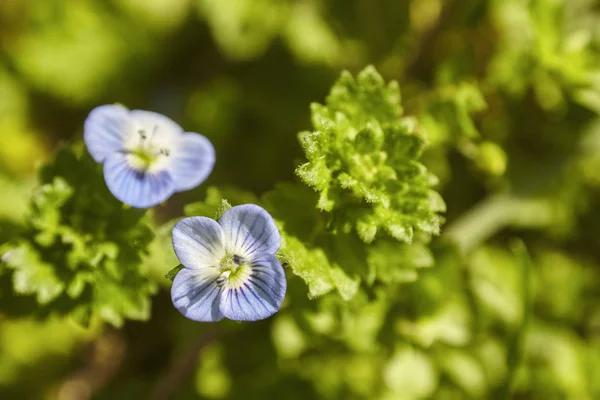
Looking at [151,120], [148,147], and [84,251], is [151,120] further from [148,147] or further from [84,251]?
[84,251]

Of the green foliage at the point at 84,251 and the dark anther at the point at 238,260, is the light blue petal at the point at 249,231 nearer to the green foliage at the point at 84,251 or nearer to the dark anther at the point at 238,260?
the dark anther at the point at 238,260

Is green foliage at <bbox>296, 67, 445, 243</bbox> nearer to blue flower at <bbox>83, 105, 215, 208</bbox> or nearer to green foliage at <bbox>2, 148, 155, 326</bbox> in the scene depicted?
blue flower at <bbox>83, 105, 215, 208</bbox>

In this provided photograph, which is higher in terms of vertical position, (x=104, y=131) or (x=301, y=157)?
(x=301, y=157)

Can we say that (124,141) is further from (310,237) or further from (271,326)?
(271,326)

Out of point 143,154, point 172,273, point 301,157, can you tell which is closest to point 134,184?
point 143,154

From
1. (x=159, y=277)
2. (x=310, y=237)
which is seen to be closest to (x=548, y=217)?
(x=310, y=237)
